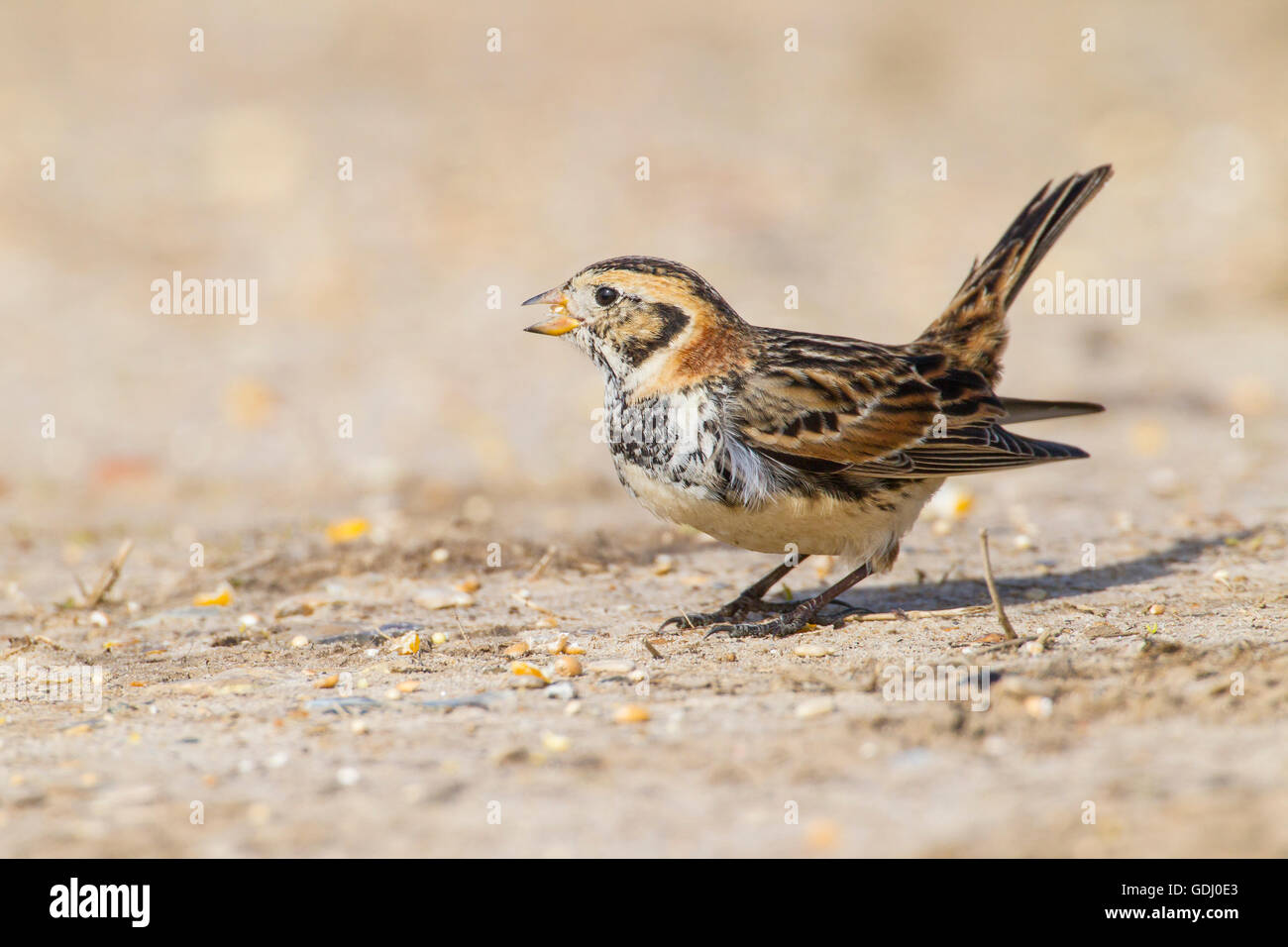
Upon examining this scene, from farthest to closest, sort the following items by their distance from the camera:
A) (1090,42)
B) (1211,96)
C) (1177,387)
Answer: (1090,42) < (1211,96) < (1177,387)

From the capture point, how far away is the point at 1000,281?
253 inches

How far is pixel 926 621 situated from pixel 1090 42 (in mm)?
11811

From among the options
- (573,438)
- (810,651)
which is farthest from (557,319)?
(573,438)

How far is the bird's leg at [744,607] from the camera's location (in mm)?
5738

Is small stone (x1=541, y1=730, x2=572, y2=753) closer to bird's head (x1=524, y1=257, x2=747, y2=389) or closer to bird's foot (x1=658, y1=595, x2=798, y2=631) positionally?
bird's foot (x1=658, y1=595, x2=798, y2=631)

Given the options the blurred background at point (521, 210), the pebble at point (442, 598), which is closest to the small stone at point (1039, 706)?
the pebble at point (442, 598)

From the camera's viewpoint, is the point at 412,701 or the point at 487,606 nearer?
the point at 412,701

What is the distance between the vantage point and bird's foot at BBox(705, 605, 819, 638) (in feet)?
18.2

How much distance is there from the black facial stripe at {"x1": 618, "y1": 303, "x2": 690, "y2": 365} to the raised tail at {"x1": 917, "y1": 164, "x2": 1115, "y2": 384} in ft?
4.47

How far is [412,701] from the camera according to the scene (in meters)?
4.68
